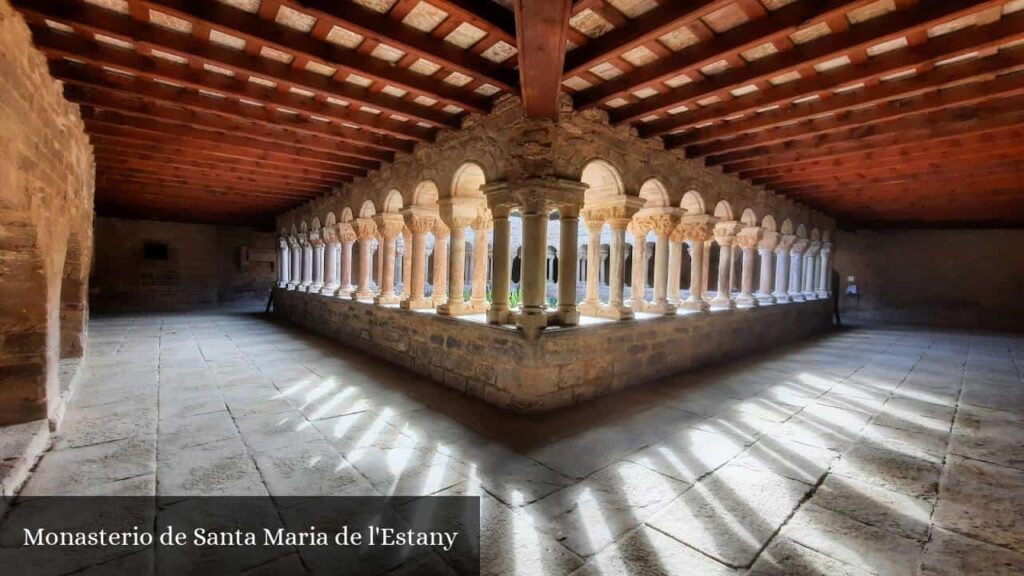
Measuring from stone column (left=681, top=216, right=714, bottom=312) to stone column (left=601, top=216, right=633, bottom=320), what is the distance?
140 cm

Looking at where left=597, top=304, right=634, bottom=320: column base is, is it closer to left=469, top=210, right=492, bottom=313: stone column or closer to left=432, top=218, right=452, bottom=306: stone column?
left=469, top=210, right=492, bottom=313: stone column

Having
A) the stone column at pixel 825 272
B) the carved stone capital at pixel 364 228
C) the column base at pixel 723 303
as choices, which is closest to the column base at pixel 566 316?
the column base at pixel 723 303

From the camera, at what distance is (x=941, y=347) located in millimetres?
6418

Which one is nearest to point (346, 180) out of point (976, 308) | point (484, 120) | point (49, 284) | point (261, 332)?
point (261, 332)

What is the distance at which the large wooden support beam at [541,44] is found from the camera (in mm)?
1758

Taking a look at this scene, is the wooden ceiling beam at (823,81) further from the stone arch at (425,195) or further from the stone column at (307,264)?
the stone column at (307,264)

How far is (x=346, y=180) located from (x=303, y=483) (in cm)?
540

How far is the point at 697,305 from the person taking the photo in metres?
5.20

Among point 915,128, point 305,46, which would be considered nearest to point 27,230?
point 305,46

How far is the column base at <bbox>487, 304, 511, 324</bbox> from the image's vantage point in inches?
142

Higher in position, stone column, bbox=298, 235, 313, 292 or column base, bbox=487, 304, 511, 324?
stone column, bbox=298, 235, 313, 292

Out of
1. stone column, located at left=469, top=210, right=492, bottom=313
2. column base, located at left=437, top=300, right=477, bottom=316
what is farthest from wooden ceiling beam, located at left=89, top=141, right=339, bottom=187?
column base, located at left=437, top=300, right=477, bottom=316

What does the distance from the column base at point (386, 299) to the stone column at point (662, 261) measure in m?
3.07

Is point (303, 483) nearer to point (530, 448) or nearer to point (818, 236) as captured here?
point (530, 448)
